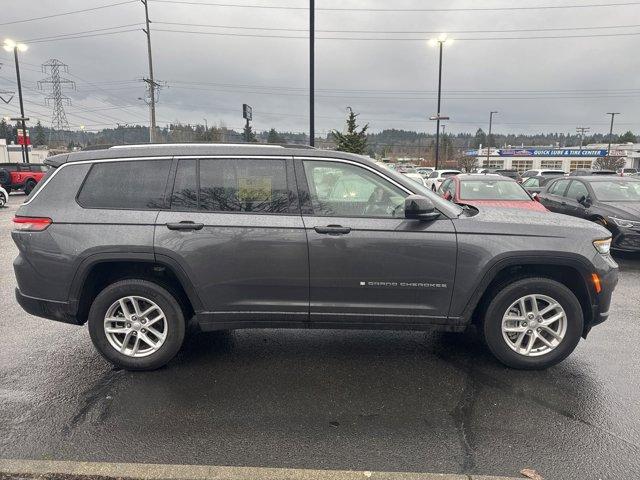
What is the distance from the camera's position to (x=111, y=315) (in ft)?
12.4

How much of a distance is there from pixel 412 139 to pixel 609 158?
70.1 meters

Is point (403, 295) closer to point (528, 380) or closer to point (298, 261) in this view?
point (298, 261)

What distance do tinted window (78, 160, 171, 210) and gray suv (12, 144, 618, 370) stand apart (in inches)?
0.5

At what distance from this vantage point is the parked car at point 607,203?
796 cm

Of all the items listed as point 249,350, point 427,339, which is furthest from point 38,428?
point 427,339

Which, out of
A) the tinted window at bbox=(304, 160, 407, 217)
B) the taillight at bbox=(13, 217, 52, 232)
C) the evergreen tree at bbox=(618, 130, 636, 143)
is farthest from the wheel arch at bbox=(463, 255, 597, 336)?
the evergreen tree at bbox=(618, 130, 636, 143)

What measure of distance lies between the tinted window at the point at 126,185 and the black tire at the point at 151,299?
675 millimetres

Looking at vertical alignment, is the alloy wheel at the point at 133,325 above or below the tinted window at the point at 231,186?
Result: below

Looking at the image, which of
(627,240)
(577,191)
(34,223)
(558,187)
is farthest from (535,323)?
(558,187)

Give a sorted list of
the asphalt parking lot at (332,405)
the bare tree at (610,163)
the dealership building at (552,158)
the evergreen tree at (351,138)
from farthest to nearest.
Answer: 1. the dealership building at (552,158)
2. the bare tree at (610,163)
3. the evergreen tree at (351,138)
4. the asphalt parking lot at (332,405)

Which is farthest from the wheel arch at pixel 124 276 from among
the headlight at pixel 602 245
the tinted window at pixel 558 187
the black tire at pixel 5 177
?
the black tire at pixel 5 177

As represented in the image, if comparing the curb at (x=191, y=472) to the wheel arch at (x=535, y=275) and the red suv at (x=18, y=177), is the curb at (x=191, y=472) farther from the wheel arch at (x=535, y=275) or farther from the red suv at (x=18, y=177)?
the red suv at (x=18, y=177)

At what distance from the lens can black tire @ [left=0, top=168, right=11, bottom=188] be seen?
2456 cm

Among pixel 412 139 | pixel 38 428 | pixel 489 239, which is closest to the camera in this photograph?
pixel 38 428
